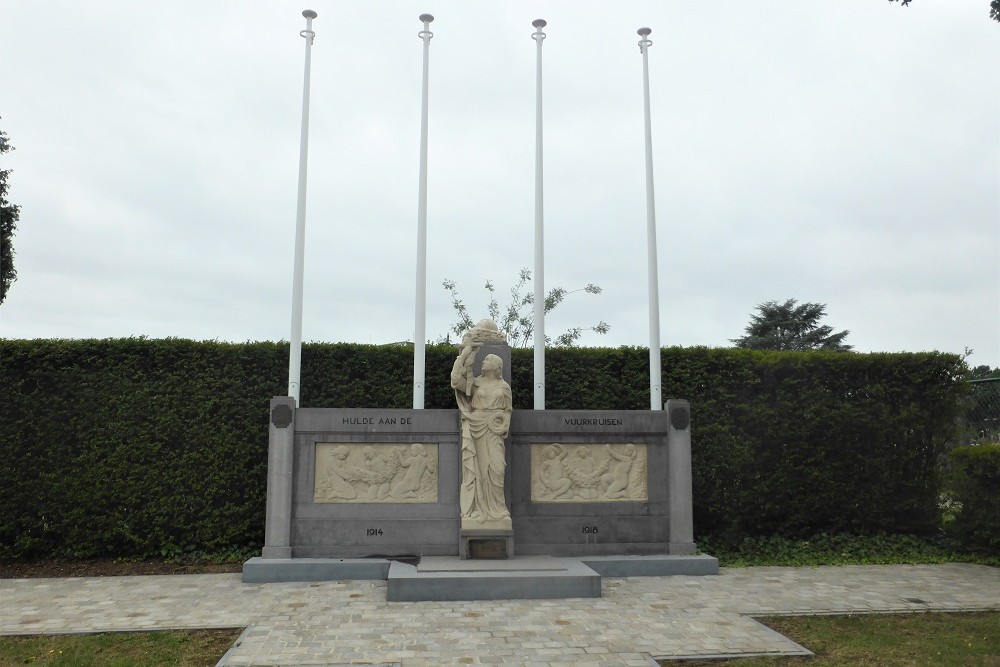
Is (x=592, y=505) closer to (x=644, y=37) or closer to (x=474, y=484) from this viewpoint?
(x=474, y=484)

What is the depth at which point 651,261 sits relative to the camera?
11.4m

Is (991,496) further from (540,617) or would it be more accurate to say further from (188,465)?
(188,465)

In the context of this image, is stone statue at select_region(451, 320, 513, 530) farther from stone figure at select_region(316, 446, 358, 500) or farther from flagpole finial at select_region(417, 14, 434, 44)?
flagpole finial at select_region(417, 14, 434, 44)

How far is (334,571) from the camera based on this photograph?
363 inches

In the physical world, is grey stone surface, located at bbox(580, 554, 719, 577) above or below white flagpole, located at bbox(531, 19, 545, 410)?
below

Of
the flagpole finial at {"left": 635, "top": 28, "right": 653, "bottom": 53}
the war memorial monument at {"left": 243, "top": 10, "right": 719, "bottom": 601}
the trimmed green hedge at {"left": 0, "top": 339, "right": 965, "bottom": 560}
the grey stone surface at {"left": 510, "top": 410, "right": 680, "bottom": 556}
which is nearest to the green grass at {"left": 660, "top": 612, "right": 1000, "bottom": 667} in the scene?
the war memorial monument at {"left": 243, "top": 10, "right": 719, "bottom": 601}

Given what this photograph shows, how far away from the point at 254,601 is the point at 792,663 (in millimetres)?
5494

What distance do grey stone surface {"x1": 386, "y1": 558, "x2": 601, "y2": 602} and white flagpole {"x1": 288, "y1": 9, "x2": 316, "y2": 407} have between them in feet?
10.8

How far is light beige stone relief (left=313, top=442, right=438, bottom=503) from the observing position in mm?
9945

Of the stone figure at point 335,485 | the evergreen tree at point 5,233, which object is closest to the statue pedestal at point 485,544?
the stone figure at point 335,485

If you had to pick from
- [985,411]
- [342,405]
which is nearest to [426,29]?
[342,405]

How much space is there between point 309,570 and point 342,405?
2939 mm

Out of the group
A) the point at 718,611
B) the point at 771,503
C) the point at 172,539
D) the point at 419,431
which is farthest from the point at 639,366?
the point at 172,539

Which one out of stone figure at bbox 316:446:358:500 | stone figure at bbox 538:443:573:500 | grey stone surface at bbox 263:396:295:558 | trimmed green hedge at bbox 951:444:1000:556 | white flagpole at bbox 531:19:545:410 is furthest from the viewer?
Result: white flagpole at bbox 531:19:545:410
